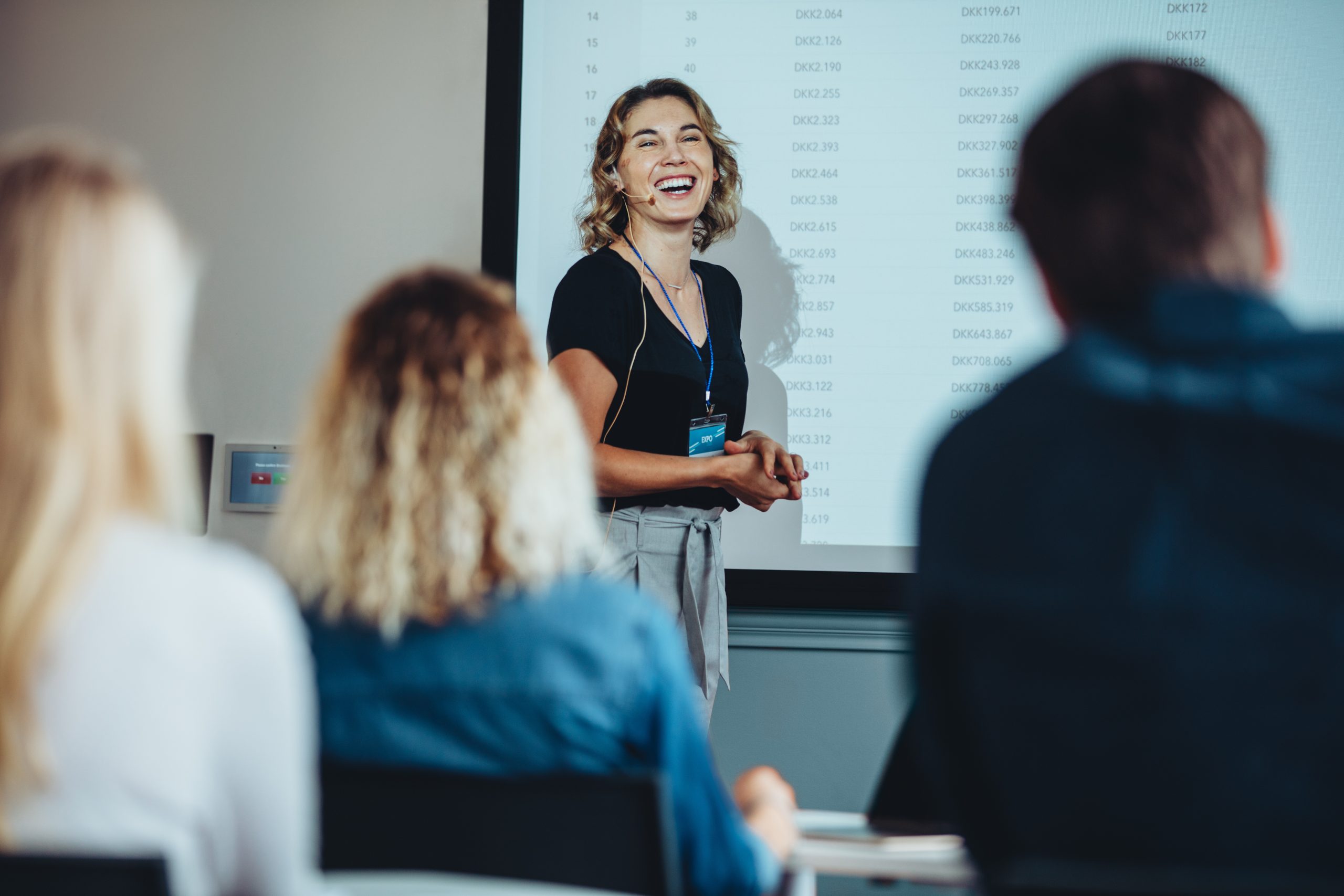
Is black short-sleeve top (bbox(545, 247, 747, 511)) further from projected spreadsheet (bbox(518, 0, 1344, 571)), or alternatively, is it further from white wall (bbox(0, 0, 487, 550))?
white wall (bbox(0, 0, 487, 550))

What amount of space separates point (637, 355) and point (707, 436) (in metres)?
0.23

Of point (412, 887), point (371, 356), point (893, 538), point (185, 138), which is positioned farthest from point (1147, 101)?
point (185, 138)

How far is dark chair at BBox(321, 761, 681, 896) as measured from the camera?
0.82 m

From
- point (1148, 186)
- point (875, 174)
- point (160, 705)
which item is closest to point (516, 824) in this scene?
point (160, 705)

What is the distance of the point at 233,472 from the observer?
111 inches

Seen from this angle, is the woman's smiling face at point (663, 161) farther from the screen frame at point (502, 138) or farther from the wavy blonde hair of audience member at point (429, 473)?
the wavy blonde hair of audience member at point (429, 473)

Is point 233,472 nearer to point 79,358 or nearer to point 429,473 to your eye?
point 429,473

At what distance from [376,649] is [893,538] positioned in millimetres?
1815

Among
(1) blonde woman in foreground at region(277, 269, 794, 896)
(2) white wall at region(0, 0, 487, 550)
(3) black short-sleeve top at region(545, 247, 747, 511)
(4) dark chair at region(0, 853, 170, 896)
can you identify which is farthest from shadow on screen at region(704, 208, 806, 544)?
(4) dark chair at region(0, 853, 170, 896)

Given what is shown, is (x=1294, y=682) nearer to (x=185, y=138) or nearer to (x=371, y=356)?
(x=371, y=356)

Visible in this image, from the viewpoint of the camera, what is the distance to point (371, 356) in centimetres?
101

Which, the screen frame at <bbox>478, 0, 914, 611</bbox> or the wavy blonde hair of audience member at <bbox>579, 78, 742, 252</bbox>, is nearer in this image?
the wavy blonde hair of audience member at <bbox>579, 78, 742, 252</bbox>

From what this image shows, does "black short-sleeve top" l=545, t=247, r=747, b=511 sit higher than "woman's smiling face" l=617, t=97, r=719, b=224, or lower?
lower

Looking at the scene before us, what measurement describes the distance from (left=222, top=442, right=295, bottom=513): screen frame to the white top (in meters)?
2.19
